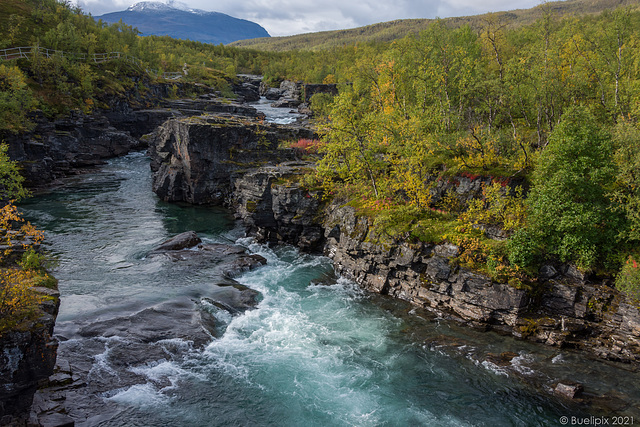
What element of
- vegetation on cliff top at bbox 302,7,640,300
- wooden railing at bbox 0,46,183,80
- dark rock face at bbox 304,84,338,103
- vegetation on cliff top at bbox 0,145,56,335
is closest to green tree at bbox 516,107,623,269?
vegetation on cliff top at bbox 302,7,640,300

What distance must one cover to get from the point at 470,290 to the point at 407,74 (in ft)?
103

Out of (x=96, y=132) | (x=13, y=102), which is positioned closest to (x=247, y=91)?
(x=96, y=132)

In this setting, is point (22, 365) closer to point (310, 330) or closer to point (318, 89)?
point (310, 330)

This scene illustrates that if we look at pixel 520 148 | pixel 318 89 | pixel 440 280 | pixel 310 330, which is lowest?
pixel 310 330

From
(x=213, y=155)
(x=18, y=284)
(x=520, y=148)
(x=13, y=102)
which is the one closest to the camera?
(x=18, y=284)

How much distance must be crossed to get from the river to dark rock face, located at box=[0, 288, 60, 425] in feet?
8.68

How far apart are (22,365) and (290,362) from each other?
12949 mm

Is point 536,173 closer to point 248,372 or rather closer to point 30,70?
point 248,372

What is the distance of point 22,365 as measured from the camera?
1489 centimetres

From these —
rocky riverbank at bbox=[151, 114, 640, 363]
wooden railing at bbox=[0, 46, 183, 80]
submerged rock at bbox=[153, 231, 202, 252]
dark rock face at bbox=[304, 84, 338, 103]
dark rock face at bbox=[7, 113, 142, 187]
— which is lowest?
submerged rock at bbox=[153, 231, 202, 252]

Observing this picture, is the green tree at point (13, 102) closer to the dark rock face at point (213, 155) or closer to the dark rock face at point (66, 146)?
the dark rock face at point (66, 146)

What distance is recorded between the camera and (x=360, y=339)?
24.5m

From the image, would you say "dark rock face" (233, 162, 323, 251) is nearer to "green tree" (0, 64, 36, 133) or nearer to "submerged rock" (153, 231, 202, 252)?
"submerged rock" (153, 231, 202, 252)

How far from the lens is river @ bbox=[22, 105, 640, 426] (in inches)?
720
